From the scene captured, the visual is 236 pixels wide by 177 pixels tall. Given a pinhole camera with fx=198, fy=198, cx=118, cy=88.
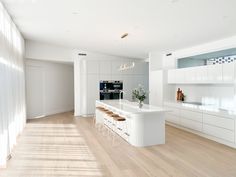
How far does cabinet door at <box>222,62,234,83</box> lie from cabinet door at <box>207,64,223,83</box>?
129 mm

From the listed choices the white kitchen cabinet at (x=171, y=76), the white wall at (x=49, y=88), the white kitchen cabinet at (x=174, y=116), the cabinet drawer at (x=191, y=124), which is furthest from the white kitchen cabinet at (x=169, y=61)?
the white wall at (x=49, y=88)

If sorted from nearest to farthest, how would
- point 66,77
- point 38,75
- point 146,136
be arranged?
point 146,136
point 38,75
point 66,77

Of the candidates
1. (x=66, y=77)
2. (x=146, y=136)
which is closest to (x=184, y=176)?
(x=146, y=136)

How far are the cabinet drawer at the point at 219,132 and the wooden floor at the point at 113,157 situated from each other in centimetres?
21

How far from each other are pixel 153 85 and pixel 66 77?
4750 mm

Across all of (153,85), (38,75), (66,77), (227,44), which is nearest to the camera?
(227,44)

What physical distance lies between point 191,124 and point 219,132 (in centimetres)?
101

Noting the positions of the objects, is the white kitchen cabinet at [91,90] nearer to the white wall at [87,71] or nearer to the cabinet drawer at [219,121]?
the white wall at [87,71]

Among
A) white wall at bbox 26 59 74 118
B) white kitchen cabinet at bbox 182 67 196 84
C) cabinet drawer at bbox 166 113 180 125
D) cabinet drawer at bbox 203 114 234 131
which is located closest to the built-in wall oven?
white wall at bbox 26 59 74 118

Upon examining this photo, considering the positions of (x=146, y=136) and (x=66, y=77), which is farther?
(x=66, y=77)

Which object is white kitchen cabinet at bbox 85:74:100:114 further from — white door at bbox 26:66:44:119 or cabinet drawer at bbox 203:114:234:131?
cabinet drawer at bbox 203:114:234:131

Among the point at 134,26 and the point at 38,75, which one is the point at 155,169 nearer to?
the point at 134,26

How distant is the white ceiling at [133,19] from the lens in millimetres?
3390

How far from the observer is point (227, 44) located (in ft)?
16.4
